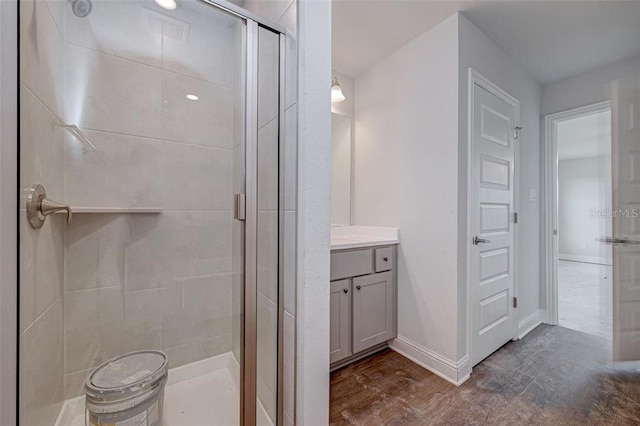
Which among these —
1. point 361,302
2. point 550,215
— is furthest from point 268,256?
point 550,215

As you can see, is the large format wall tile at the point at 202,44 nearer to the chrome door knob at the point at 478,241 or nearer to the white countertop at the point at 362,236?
the white countertop at the point at 362,236

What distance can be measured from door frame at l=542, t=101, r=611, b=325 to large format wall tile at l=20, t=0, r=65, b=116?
3663 mm

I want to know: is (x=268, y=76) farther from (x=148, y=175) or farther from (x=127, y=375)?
(x=127, y=375)

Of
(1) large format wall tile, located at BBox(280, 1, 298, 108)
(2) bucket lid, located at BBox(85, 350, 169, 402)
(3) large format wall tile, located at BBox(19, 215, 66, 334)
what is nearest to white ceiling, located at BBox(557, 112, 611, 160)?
(1) large format wall tile, located at BBox(280, 1, 298, 108)

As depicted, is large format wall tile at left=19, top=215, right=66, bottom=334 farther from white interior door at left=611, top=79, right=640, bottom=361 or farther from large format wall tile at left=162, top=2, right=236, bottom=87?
white interior door at left=611, top=79, right=640, bottom=361

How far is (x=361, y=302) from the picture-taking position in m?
1.92

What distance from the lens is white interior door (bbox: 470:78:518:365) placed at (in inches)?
75.2

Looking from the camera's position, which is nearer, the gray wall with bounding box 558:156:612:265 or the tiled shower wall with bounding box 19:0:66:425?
the tiled shower wall with bounding box 19:0:66:425

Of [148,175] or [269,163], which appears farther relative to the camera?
[148,175]

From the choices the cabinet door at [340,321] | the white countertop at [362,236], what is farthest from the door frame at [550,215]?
the cabinet door at [340,321]

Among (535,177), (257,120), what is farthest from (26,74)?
(535,177)

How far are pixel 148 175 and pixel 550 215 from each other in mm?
3473

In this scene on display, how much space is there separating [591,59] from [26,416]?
4.09 m

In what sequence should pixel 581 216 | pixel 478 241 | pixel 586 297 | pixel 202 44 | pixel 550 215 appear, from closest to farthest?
1. pixel 202 44
2. pixel 478 241
3. pixel 581 216
4. pixel 550 215
5. pixel 586 297
